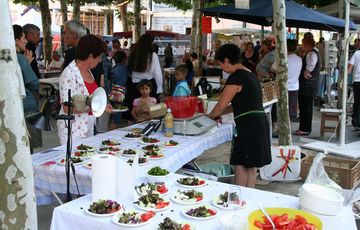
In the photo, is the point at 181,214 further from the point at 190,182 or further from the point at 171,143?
the point at 171,143

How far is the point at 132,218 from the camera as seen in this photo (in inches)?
76.7

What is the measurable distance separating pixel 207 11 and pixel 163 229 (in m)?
6.61

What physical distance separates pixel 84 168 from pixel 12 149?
1.45 meters

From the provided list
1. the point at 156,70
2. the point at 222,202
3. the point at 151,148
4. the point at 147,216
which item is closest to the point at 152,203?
the point at 147,216

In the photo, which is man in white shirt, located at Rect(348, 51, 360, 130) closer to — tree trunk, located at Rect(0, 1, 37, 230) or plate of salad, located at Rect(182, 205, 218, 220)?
plate of salad, located at Rect(182, 205, 218, 220)

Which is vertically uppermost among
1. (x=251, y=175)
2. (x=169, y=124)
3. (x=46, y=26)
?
(x=46, y=26)

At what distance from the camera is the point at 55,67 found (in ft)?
40.8

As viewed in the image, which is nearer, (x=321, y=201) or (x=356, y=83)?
(x=321, y=201)

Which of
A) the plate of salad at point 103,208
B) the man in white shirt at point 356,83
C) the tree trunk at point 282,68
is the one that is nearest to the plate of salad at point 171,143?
the plate of salad at point 103,208

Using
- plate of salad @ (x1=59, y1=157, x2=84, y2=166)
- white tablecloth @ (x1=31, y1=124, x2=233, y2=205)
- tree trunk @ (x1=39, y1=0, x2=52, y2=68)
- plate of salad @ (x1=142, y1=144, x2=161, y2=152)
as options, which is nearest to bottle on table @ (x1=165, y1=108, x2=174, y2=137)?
white tablecloth @ (x1=31, y1=124, x2=233, y2=205)

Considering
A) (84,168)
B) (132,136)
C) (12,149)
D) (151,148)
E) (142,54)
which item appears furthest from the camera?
(142,54)

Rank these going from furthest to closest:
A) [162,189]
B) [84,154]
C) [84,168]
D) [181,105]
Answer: [181,105] → [84,154] → [84,168] → [162,189]

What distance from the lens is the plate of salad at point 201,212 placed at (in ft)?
6.52

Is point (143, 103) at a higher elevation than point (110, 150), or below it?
higher
